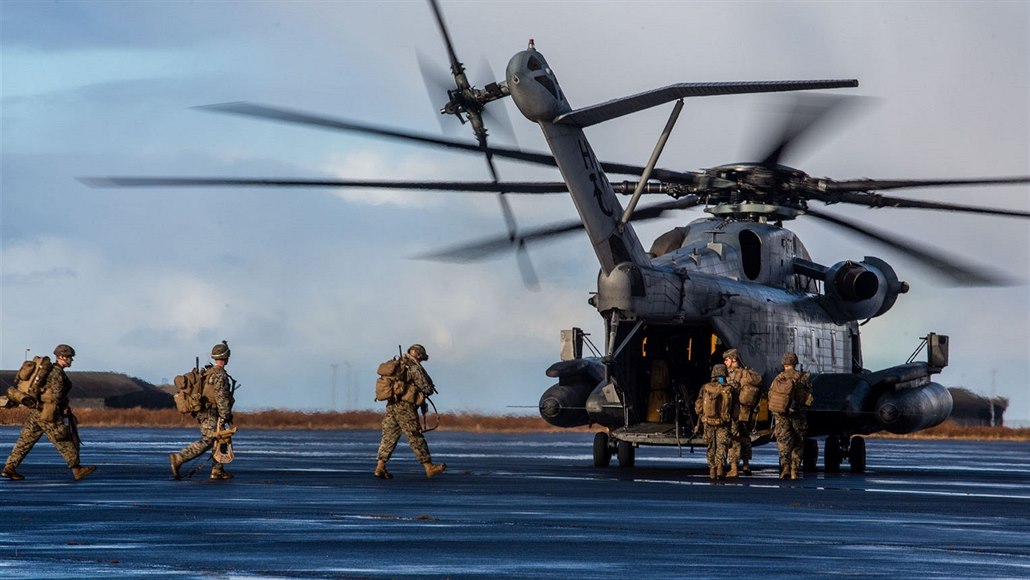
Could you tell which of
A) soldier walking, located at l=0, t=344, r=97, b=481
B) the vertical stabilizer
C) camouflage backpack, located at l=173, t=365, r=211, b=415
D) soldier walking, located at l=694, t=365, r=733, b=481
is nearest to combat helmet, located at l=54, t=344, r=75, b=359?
soldier walking, located at l=0, t=344, r=97, b=481

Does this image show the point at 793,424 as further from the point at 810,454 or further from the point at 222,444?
the point at 222,444

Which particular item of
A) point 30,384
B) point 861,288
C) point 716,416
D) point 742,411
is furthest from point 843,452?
point 30,384

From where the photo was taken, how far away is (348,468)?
2520 centimetres

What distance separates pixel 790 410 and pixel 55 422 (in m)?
10.1

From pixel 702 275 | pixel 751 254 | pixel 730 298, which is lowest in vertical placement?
pixel 730 298

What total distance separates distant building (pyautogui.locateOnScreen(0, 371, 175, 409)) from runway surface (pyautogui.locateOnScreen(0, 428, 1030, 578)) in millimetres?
82119

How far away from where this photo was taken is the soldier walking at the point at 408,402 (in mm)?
21203

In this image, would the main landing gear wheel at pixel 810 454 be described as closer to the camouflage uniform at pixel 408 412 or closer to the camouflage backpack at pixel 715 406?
the camouflage backpack at pixel 715 406

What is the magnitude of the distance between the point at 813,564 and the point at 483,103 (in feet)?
36.1

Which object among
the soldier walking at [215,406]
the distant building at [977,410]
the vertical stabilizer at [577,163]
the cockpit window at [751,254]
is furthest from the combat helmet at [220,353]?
the distant building at [977,410]

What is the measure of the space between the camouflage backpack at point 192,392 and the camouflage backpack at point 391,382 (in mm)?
2241

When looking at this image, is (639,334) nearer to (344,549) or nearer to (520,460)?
(520,460)

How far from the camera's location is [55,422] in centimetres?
2048

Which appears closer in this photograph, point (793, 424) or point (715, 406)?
point (715, 406)
